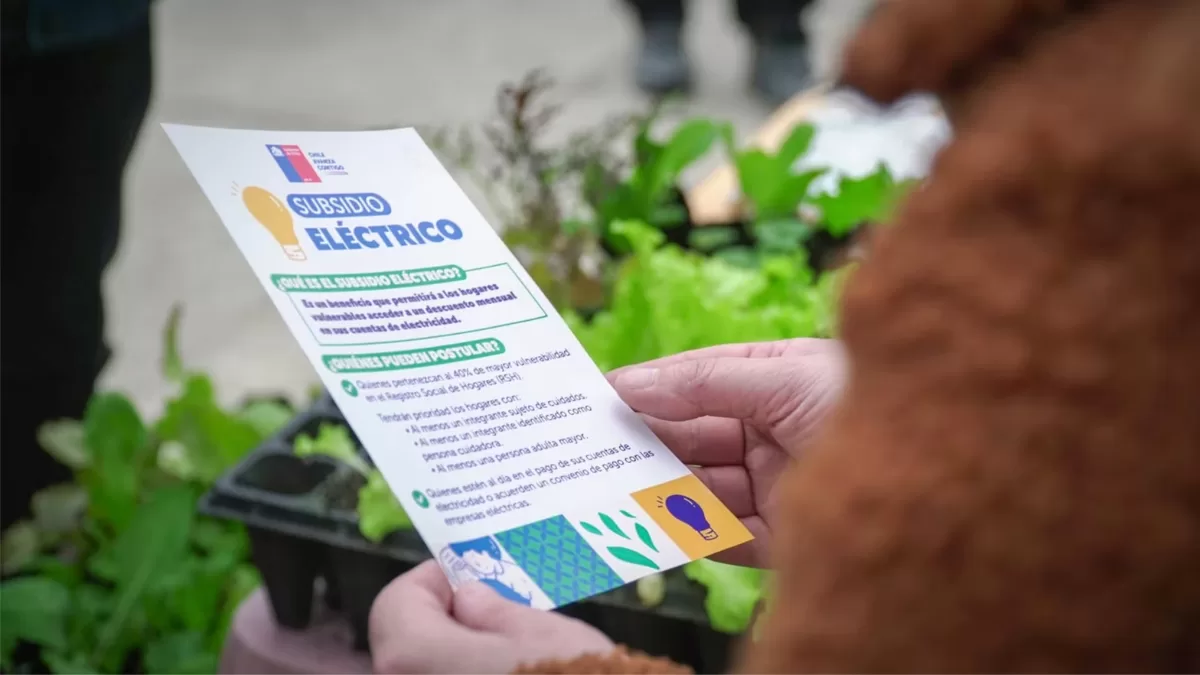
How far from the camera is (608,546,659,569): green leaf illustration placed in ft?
1.56

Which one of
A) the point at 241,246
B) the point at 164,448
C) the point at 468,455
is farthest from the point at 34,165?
the point at 468,455

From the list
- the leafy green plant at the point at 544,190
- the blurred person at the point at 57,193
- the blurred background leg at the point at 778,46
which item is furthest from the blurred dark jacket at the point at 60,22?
the blurred background leg at the point at 778,46

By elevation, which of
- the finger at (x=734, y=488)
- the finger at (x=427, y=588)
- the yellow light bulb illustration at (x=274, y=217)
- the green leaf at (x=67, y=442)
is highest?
the green leaf at (x=67, y=442)

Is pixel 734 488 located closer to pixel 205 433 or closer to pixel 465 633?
pixel 465 633

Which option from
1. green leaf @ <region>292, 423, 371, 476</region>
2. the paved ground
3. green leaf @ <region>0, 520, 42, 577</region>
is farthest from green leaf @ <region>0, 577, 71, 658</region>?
the paved ground

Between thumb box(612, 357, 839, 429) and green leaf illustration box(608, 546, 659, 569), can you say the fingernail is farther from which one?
green leaf illustration box(608, 546, 659, 569)

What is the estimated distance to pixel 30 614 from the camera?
88cm

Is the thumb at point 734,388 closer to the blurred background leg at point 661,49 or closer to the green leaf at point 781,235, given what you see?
the green leaf at point 781,235

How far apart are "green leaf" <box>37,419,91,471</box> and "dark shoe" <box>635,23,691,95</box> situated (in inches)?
81.3

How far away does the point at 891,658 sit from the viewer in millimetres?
227

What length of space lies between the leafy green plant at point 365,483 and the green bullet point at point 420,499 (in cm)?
28

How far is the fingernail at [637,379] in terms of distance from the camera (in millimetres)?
573

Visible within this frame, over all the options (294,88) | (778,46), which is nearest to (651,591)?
(778,46)

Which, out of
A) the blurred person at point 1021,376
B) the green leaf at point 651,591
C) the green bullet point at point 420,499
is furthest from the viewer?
the green leaf at point 651,591
